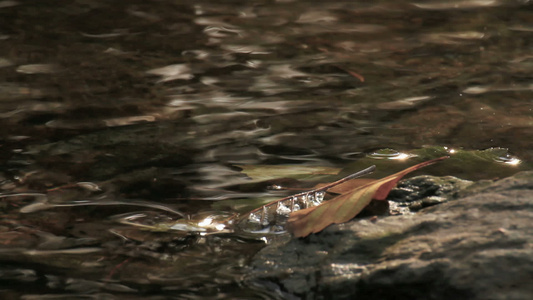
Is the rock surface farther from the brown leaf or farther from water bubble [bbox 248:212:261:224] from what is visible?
water bubble [bbox 248:212:261:224]

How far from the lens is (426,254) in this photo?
117 centimetres

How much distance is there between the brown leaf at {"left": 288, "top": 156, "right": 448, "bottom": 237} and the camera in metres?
1.34

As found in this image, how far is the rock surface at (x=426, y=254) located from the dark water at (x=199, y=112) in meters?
0.08

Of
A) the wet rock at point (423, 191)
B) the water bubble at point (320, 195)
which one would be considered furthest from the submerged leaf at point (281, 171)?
the wet rock at point (423, 191)

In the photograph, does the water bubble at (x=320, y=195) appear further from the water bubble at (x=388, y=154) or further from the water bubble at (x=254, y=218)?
the water bubble at (x=388, y=154)

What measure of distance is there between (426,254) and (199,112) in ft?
4.07

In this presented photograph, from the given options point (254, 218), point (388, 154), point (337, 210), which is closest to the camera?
point (337, 210)

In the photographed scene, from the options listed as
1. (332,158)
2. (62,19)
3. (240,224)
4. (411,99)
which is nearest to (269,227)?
(240,224)

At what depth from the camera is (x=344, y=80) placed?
2625 mm

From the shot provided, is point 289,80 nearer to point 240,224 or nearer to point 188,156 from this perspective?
point 188,156

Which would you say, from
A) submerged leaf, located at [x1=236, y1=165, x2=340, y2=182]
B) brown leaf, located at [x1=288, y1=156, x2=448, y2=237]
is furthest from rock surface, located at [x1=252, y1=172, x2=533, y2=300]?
submerged leaf, located at [x1=236, y1=165, x2=340, y2=182]

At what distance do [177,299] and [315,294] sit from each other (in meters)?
0.24

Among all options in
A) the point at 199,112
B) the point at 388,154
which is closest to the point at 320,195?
the point at 388,154

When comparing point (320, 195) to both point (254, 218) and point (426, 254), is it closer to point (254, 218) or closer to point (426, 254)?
point (254, 218)
